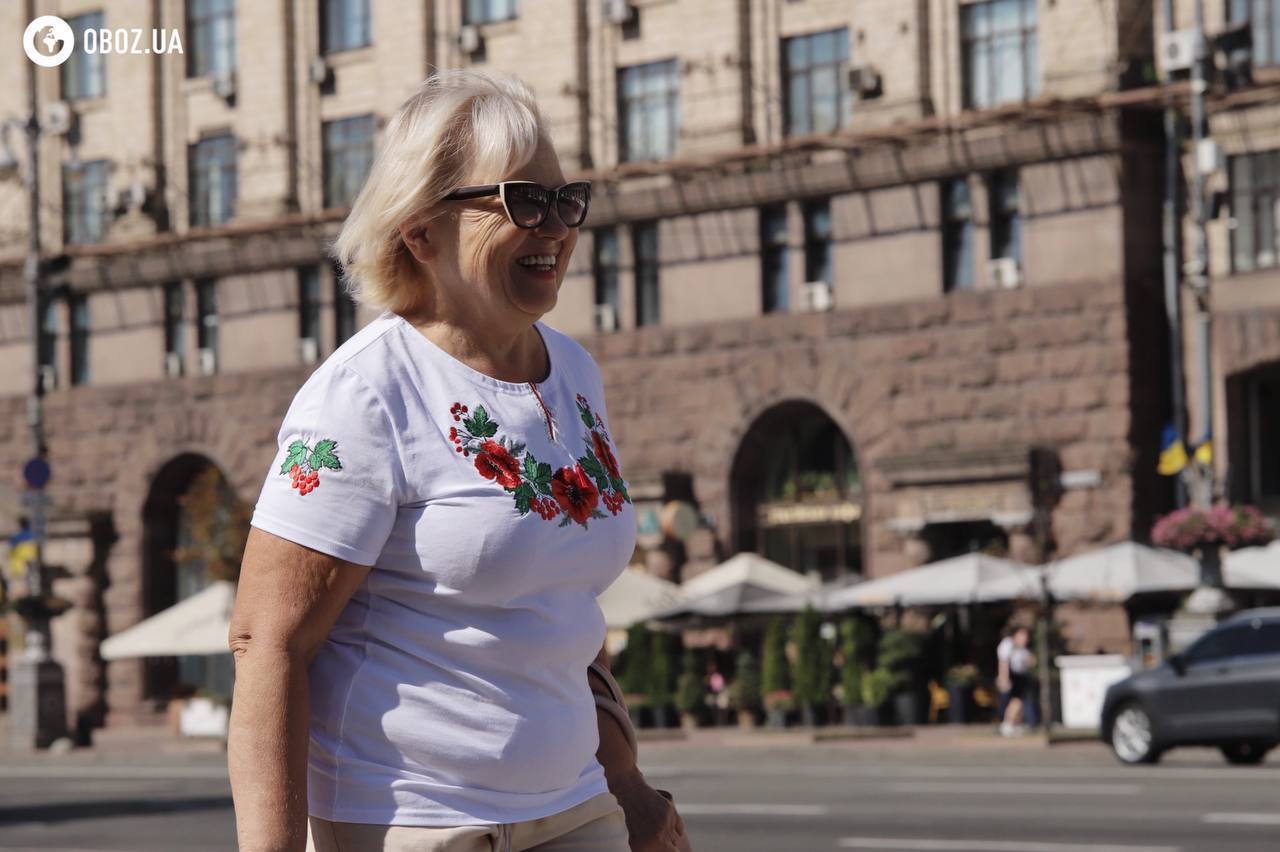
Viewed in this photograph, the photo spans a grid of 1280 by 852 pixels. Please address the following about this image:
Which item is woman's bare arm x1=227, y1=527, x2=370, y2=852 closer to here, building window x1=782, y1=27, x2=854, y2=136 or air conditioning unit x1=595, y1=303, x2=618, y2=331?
building window x1=782, y1=27, x2=854, y2=136

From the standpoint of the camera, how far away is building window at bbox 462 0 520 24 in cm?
3947

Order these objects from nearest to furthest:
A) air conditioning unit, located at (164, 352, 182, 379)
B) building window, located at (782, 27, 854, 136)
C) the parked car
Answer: the parked car
building window, located at (782, 27, 854, 136)
air conditioning unit, located at (164, 352, 182, 379)

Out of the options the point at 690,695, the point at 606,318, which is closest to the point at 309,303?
the point at 606,318

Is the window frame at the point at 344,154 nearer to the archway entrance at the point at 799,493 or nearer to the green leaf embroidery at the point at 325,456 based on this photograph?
the archway entrance at the point at 799,493

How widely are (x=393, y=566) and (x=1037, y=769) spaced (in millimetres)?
20681

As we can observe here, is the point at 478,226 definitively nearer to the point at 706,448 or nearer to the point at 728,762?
the point at 728,762

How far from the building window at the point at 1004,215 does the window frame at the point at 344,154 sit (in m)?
12.0

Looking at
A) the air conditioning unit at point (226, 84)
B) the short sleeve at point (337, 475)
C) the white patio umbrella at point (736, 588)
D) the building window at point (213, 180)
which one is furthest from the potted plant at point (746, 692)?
the short sleeve at point (337, 475)

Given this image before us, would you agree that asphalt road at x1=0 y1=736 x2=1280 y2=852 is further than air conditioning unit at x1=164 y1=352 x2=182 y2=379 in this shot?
No

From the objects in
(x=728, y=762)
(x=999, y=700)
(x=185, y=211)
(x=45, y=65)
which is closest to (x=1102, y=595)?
(x=999, y=700)

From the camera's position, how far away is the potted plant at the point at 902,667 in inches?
1222

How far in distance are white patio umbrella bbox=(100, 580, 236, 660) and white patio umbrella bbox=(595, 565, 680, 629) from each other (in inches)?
228

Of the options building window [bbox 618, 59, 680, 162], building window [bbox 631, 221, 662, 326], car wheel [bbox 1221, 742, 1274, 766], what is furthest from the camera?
building window [bbox 631, 221, 662, 326]

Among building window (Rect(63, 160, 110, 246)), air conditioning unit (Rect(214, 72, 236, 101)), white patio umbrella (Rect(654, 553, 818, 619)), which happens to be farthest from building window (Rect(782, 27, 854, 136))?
building window (Rect(63, 160, 110, 246))
